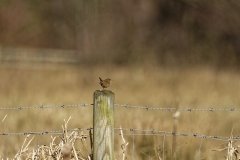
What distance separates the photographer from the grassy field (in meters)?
4.80

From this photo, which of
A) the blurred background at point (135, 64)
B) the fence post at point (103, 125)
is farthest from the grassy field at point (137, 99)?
the fence post at point (103, 125)

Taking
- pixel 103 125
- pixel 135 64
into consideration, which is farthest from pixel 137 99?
pixel 135 64

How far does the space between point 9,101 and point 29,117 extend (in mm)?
1216

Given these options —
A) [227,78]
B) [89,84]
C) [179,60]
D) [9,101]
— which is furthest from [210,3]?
[9,101]

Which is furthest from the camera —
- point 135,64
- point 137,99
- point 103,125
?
point 135,64

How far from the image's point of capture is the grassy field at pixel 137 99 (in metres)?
4.80

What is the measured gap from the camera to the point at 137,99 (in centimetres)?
830

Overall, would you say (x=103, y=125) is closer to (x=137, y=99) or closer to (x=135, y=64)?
(x=137, y=99)

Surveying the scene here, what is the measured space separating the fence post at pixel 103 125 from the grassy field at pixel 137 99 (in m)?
0.75

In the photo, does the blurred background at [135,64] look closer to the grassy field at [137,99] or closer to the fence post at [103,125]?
the grassy field at [137,99]

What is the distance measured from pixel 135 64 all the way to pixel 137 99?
19.4 feet

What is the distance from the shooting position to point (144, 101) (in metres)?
7.98

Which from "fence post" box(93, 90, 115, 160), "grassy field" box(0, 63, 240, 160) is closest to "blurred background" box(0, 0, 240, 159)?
"grassy field" box(0, 63, 240, 160)

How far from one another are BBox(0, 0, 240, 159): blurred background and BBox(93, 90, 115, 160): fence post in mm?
1068
